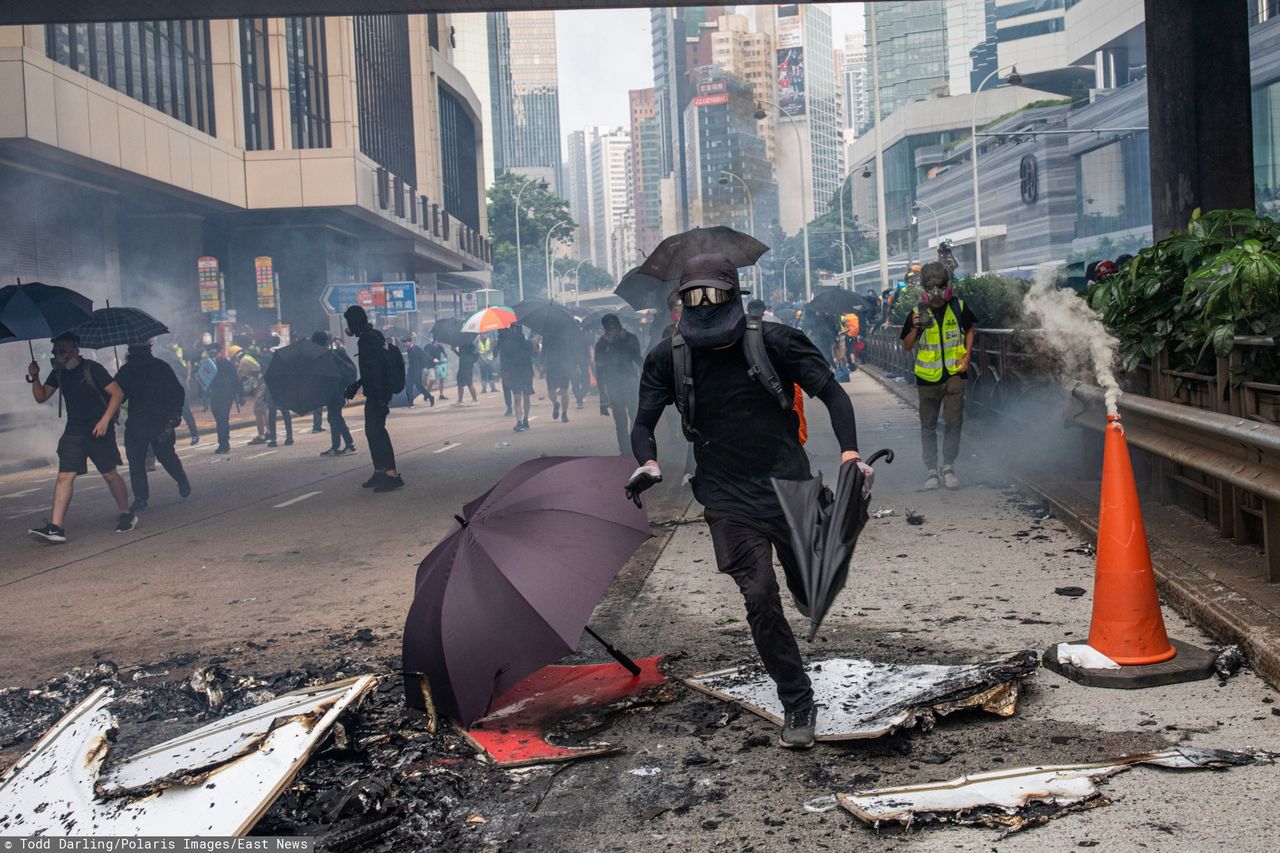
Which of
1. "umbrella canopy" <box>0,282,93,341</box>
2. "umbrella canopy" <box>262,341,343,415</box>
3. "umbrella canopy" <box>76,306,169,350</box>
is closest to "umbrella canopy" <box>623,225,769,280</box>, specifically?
"umbrella canopy" <box>76,306,169,350</box>

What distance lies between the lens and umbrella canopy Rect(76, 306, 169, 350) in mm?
14016

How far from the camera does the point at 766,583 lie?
459 cm

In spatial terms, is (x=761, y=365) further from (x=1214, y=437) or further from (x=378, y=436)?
(x=378, y=436)

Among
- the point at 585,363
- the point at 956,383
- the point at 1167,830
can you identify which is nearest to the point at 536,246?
the point at 585,363

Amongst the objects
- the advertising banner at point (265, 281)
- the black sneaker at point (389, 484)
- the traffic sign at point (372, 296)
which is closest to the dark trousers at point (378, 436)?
the black sneaker at point (389, 484)

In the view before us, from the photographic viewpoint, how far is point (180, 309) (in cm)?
3581

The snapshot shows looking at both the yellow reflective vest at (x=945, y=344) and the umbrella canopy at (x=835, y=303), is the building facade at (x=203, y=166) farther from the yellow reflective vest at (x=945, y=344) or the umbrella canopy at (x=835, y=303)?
the yellow reflective vest at (x=945, y=344)

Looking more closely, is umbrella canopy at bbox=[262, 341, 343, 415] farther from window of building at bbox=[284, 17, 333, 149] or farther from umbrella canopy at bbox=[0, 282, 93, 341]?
window of building at bbox=[284, 17, 333, 149]

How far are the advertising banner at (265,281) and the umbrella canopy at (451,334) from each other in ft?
20.4

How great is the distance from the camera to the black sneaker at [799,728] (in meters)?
4.49

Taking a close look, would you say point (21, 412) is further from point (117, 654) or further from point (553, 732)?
point (553, 732)

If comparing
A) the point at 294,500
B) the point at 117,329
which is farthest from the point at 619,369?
the point at 117,329

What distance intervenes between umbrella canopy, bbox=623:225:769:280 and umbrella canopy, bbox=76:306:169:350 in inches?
208

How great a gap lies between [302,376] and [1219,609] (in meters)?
15.2
